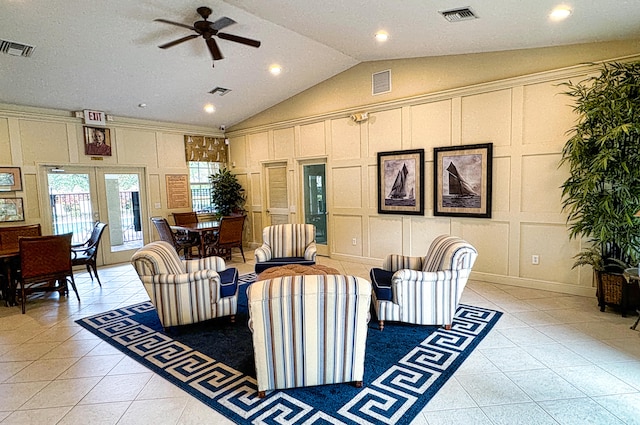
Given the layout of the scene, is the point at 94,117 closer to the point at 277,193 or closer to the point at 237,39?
the point at 277,193

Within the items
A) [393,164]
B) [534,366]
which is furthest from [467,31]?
[534,366]

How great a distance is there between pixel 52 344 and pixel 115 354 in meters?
0.79

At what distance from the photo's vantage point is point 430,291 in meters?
3.28

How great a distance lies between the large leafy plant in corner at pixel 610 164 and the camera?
11.1 ft

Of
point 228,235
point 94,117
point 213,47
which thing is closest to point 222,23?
point 213,47

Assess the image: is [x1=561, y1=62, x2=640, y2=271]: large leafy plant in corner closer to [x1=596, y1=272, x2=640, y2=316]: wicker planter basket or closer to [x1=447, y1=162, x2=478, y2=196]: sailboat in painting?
[x1=596, y1=272, x2=640, y2=316]: wicker planter basket

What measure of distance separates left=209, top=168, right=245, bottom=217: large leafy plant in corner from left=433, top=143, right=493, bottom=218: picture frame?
4.55 m

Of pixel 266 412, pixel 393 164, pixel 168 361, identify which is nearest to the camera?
pixel 266 412

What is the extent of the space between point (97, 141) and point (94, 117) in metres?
0.44

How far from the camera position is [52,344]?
3.32m

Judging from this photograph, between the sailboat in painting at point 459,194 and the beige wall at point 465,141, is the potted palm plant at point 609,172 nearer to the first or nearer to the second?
the beige wall at point 465,141

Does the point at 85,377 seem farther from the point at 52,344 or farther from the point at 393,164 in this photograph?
the point at 393,164

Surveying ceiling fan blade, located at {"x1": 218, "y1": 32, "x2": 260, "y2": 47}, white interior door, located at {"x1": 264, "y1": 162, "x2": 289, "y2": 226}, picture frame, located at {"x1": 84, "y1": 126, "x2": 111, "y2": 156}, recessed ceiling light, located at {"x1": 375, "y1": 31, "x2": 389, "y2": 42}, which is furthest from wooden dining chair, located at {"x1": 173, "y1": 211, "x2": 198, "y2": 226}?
recessed ceiling light, located at {"x1": 375, "y1": 31, "x2": 389, "y2": 42}

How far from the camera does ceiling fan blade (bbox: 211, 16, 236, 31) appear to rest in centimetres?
339
